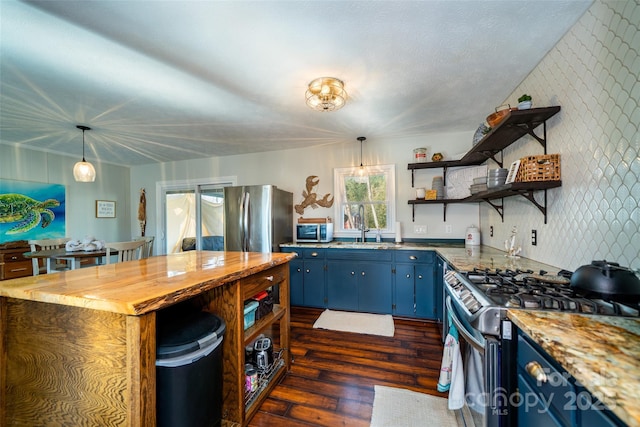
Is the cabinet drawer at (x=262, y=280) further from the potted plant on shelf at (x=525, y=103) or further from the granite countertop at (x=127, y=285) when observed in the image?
the potted plant on shelf at (x=525, y=103)

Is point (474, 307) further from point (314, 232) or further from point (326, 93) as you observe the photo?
point (314, 232)

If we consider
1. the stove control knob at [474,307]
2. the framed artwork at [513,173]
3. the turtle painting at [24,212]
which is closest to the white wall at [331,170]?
the turtle painting at [24,212]

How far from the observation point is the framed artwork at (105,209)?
4.47 metres

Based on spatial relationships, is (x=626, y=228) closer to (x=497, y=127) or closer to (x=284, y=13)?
(x=497, y=127)

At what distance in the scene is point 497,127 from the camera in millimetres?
1881

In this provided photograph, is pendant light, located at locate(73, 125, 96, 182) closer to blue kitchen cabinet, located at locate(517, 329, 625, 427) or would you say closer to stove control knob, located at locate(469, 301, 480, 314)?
stove control knob, located at locate(469, 301, 480, 314)

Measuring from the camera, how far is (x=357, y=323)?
284 cm

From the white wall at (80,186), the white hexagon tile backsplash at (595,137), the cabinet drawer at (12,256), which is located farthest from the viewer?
the white wall at (80,186)

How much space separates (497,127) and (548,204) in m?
0.68

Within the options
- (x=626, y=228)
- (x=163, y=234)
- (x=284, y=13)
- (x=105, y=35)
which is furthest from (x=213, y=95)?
(x=163, y=234)

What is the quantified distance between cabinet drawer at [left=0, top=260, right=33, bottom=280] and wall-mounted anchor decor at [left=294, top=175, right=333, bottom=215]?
381cm

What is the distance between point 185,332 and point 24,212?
4.45 m

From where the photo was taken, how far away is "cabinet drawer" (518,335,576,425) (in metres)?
0.66

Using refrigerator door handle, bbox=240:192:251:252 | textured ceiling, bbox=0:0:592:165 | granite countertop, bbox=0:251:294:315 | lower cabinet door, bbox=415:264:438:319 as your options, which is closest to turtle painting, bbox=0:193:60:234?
textured ceiling, bbox=0:0:592:165
